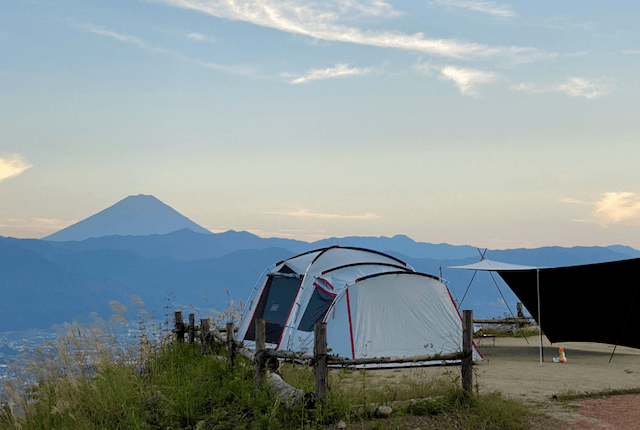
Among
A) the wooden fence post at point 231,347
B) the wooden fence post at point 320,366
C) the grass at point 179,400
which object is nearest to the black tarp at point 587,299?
the grass at point 179,400

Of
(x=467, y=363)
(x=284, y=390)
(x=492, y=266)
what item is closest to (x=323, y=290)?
(x=284, y=390)

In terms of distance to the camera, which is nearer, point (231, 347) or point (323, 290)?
point (231, 347)

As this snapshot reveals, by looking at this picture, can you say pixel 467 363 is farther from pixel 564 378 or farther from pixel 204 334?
pixel 204 334

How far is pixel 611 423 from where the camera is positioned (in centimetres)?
833

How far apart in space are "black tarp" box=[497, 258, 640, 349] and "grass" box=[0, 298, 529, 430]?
724cm

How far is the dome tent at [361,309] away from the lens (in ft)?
42.7

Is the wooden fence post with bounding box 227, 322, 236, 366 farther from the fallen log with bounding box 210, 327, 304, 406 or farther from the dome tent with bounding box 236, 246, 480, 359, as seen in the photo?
the dome tent with bounding box 236, 246, 480, 359

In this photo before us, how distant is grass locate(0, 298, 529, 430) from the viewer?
7.96 meters

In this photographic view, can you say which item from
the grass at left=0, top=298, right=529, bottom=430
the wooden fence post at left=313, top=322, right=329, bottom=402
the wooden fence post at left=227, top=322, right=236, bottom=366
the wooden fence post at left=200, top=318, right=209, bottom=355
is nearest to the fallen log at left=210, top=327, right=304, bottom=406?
the grass at left=0, top=298, right=529, bottom=430

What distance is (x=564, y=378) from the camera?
462 inches

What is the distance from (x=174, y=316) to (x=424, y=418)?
941cm

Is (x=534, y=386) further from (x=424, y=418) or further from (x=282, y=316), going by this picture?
(x=282, y=316)

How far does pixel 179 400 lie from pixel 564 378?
806 centimetres

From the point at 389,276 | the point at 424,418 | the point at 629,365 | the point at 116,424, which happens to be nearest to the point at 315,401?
the point at 424,418
